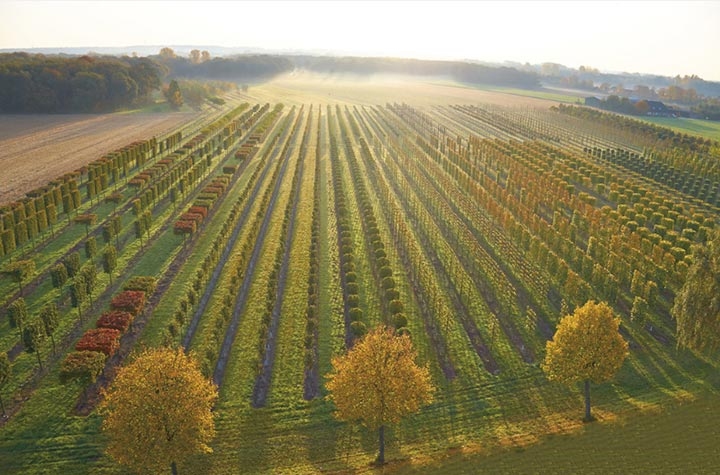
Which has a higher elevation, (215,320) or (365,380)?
(365,380)

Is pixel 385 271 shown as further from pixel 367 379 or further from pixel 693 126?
pixel 693 126

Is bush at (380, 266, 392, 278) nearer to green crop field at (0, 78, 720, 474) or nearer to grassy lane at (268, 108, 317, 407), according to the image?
green crop field at (0, 78, 720, 474)

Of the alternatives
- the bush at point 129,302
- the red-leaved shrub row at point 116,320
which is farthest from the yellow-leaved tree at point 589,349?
the bush at point 129,302

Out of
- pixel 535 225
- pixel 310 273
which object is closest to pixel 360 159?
pixel 535 225

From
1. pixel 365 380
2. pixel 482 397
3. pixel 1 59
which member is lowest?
pixel 482 397

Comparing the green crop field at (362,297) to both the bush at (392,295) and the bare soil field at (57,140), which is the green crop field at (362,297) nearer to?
the bush at (392,295)

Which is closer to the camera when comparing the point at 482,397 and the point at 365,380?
the point at 365,380

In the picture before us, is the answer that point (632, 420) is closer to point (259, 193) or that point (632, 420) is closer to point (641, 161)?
point (259, 193)
